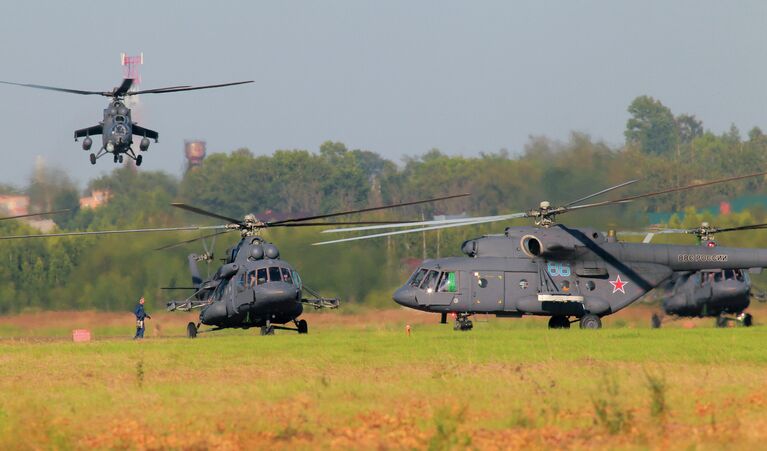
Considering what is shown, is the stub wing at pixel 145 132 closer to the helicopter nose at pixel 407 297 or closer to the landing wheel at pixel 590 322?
the helicopter nose at pixel 407 297

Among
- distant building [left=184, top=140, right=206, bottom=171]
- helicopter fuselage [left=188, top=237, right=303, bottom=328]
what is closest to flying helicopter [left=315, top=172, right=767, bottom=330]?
helicopter fuselage [left=188, top=237, right=303, bottom=328]

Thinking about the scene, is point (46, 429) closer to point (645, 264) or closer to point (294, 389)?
point (294, 389)

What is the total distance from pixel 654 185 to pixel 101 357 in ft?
150

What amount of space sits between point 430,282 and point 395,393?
→ 16279mm

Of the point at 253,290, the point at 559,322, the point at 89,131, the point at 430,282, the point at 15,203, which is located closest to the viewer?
Result: the point at 253,290

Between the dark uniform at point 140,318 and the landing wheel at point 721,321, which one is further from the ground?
the dark uniform at point 140,318

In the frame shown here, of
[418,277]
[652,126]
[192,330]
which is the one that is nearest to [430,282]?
[418,277]

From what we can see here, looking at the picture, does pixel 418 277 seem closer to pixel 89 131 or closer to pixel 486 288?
pixel 486 288

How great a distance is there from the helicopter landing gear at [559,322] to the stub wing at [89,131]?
17.1 m

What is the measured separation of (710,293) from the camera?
3847 centimetres

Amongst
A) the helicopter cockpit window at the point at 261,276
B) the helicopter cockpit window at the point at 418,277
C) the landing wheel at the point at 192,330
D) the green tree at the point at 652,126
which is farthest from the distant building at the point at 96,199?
the green tree at the point at 652,126

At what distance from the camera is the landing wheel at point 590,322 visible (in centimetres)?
3438

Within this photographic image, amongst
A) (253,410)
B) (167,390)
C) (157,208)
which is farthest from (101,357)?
(157,208)

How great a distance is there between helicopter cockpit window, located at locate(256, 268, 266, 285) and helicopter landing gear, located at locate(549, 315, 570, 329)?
8045 mm
